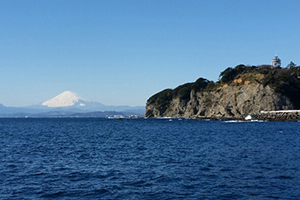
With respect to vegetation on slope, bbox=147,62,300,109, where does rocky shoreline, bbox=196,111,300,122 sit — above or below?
below

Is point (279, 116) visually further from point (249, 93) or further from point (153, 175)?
point (153, 175)

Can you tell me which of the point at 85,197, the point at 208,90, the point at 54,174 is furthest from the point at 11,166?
the point at 208,90

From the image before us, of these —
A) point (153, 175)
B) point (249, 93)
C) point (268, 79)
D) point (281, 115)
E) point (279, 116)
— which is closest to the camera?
point (153, 175)

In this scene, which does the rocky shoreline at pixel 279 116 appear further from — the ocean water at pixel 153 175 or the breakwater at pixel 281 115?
the ocean water at pixel 153 175

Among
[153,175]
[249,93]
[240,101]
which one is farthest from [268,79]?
[153,175]

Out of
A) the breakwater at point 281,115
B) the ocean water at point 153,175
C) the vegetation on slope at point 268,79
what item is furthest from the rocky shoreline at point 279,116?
the ocean water at point 153,175

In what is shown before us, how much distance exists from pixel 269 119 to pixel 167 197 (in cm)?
11046

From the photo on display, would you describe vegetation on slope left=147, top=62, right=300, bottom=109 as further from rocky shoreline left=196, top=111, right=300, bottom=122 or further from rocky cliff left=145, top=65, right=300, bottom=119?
rocky shoreline left=196, top=111, right=300, bottom=122

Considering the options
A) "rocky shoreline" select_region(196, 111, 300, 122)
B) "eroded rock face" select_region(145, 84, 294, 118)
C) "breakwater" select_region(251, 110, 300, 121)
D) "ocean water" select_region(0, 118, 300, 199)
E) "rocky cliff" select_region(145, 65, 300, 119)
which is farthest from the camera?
"rocky cliff" select_region(145, 65, 300, 119)

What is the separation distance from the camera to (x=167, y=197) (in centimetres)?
1931

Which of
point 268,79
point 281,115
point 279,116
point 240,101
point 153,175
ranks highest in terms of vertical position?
point 268,79

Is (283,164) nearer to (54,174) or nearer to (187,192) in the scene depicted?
(187,192)

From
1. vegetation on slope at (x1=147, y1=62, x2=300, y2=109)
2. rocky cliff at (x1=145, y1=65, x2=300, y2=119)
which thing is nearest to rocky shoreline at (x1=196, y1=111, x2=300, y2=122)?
rocky cliff at (x1=145, y1=65, x2=300, y2=119)

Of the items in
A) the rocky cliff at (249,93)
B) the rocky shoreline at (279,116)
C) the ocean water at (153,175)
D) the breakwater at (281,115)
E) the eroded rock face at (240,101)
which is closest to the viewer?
the ocean water at (153,175)
